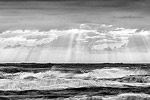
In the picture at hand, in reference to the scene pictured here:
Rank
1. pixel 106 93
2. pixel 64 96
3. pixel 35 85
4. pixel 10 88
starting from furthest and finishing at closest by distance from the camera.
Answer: pixel 35 85 → pixel 10 88 → pixel 106 93 → pixel 64 96

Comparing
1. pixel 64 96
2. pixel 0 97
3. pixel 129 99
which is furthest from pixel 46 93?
pixel 129 99

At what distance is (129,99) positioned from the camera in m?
34.6

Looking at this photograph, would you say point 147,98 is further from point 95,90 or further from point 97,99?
point 95,90

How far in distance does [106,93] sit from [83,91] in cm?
298

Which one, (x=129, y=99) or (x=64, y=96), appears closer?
(x=129, y=99)

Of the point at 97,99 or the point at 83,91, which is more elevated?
the point at 97,99

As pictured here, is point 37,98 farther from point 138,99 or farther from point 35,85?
point 35,85

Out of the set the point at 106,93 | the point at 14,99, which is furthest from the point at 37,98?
the point at 106,93

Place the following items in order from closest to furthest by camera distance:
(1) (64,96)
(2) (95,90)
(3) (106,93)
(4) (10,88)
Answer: (1) (64,96) → (3) (106,93) → (2) (95,90) → (4) (10,88)

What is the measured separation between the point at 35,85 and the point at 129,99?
700 inches

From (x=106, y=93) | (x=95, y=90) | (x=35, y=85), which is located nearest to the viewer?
(x=106, y=93)

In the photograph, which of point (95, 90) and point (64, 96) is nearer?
point (64, 96)

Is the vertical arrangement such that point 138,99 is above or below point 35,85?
above

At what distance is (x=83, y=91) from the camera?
1663 inches
